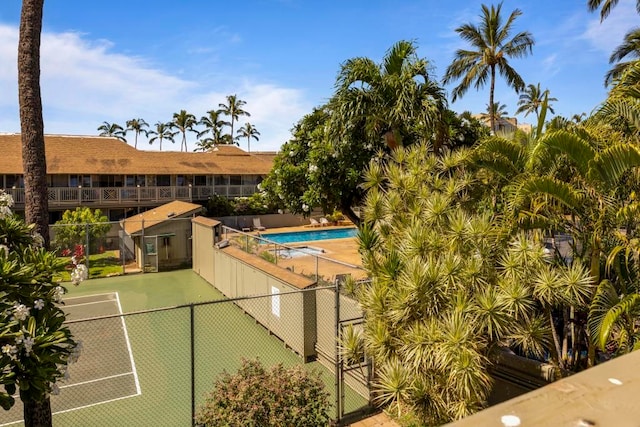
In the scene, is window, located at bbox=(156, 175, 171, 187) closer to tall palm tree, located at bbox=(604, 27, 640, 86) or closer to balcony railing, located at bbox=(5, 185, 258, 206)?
balcony railing, located at bbox=(5, 185, 258, 206)

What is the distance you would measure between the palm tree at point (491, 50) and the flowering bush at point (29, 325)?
23.2m

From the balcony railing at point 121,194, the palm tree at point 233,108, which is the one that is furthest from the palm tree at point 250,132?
the balcony railing at point 121,194

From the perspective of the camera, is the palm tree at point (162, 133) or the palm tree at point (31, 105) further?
the palm tree at point (162, 133)

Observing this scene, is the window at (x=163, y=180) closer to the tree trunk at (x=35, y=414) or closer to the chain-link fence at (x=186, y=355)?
the chain-link fence at (x=186, y=355)

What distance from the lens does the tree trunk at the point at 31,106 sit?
659 cm

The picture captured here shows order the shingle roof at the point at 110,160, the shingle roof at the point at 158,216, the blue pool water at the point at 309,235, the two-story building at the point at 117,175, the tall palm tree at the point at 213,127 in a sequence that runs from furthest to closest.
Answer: the tall palm tree at the point at 213,127, the blue pool water at the point at 309,235, the shingle roof at the point at 110,160, the two-story building at the point at 117,175, the shingle roof at the point at 158,216

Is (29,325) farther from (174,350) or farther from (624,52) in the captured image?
(624,52)

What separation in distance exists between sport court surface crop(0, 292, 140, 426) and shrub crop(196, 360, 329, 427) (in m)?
2.52

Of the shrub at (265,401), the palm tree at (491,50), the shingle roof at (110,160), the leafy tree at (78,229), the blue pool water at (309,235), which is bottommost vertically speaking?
the blue pool water at (309,235)

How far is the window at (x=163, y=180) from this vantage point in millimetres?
32688

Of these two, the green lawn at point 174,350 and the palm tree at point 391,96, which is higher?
the palm tree at point 391,96

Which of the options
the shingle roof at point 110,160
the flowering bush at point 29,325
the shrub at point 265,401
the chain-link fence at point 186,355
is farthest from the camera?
the shingle roof at point 110,160

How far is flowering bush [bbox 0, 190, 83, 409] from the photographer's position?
430 cm

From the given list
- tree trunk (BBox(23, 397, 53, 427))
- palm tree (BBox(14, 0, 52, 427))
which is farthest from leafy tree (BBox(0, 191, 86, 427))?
tree trunk (BBox(23, 397, 53, 427))
